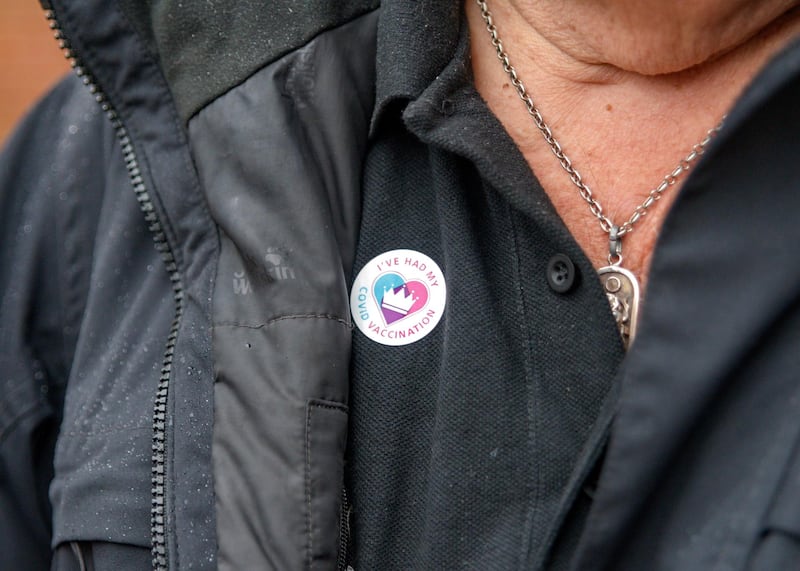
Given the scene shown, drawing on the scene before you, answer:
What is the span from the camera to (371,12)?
131 cm

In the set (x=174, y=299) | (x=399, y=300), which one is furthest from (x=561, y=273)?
(x=174, y=299)

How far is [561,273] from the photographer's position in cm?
105

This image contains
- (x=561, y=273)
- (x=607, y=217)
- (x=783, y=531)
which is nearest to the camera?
(x=783, y=531)

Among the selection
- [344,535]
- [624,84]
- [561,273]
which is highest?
[624,84]

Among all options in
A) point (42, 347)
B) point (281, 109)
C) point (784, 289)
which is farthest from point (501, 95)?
point (42, 347)

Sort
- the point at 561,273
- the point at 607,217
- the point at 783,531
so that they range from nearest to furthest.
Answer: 1. the point at 783,531
2. the point at 561,273
3. the point at 607,217

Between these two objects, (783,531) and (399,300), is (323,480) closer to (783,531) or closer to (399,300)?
(399,300)

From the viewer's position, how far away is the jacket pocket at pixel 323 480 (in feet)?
3.46

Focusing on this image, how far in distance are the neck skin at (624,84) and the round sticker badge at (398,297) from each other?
20 centimetres

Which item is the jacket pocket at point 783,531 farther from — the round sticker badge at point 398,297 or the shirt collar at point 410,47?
the shirt collar at point 410,47

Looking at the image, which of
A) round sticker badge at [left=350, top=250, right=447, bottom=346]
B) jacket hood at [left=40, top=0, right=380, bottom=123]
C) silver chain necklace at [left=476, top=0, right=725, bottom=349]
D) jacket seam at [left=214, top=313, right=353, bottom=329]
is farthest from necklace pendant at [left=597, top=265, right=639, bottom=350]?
jacket hood at [left=40, top=0, right=380, bottom=123]

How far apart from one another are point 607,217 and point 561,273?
16 cm

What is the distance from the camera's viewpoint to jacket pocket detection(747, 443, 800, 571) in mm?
871

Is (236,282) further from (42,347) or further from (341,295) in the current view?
(42,347)
